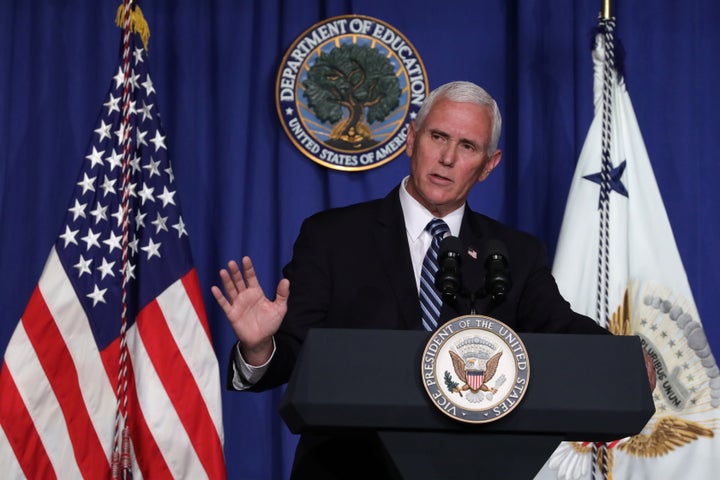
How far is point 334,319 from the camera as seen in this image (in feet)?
7.10

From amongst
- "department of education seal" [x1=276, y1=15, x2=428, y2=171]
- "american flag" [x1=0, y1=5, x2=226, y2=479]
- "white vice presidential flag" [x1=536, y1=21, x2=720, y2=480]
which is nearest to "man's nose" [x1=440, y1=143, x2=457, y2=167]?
"white vice presidential flag" [x1=536, y1=21, x2=720, y2=480]

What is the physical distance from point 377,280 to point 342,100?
1.83m

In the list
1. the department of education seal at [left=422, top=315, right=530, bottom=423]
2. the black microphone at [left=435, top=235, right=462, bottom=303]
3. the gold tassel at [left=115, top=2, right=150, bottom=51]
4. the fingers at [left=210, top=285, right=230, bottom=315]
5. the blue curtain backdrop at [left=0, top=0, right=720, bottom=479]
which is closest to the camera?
the department of education seal at [left=422, top=315, right=530, bottom=423]

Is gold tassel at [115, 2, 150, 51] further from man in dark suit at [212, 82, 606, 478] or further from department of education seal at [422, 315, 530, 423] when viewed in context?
department of education seal at [422, 315, 530, 423]

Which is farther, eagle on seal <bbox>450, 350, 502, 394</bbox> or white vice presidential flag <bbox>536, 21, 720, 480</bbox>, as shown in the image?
white vice presidential flag <bbox>536, 21, 720, 480</bbox>

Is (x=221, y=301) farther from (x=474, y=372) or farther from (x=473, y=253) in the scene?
(x=473, y=253)

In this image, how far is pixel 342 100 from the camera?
3.87m

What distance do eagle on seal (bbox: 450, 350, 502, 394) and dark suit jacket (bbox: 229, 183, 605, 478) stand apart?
546 mm

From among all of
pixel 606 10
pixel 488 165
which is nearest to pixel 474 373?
pixel 488 165

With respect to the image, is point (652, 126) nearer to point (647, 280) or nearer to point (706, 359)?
point (647, 280)

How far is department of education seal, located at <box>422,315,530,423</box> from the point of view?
4.88 feet

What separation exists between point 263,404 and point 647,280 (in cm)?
157

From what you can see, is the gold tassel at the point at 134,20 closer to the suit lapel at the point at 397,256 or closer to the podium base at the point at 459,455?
the suit lapel at the point at 397,256

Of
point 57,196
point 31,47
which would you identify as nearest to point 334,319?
point 57,196
